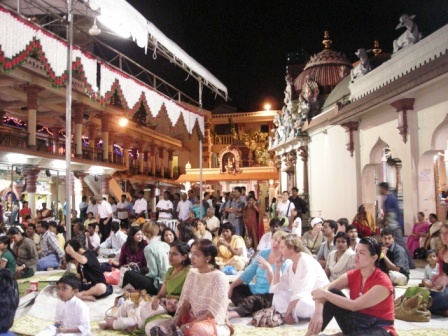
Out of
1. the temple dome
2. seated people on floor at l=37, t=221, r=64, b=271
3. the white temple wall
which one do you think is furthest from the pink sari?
the temple dome

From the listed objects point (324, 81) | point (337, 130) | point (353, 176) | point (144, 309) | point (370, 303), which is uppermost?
point (324, 81)

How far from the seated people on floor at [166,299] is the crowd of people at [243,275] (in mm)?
11

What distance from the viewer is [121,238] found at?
11.3m

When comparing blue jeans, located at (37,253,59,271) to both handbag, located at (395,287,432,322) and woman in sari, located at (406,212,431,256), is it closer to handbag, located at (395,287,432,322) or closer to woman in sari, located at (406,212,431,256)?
handbag, located at (395,287,432,322)

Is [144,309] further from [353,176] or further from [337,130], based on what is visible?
[337,130]

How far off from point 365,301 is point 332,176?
12.3 metres

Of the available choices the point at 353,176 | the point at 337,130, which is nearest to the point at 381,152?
the point at 353,176

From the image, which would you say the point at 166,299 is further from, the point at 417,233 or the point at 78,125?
the point at 78,125

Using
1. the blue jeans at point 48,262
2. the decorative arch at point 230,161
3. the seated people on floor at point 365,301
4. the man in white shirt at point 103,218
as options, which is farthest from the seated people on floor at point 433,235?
the decorative arch at point 230,161

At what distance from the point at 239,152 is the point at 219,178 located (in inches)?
85.4

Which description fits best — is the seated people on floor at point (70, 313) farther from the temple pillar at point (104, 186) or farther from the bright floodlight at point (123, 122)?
the bright floodlight at point (123, 122)

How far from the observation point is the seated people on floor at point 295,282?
205 inches

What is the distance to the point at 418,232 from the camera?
10.1m

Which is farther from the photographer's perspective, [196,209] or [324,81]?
[324,81]
